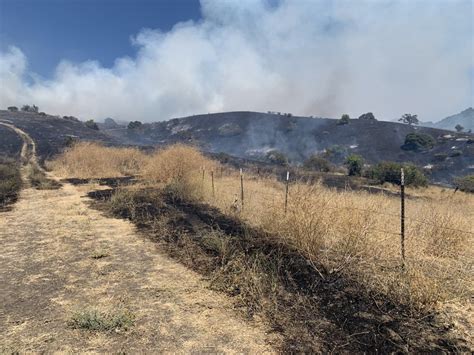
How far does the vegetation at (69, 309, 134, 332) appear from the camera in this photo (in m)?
3.78

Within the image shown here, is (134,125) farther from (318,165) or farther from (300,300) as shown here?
(300,300)

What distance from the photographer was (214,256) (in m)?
6.13

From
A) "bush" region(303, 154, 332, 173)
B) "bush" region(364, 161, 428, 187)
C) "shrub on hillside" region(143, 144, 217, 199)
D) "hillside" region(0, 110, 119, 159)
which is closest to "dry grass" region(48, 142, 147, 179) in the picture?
"shrub on hillside" region(143, 144, 217, 199)

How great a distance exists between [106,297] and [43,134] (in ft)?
145

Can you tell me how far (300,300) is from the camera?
4.30m

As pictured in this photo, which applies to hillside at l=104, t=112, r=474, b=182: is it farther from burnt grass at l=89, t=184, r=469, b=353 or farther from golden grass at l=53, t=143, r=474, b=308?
golden grass at l=53, t=143, r=474, b=308

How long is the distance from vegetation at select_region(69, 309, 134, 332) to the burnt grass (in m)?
1.36

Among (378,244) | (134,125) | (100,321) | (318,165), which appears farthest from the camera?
(134,125)

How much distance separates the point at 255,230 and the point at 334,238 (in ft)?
7.01

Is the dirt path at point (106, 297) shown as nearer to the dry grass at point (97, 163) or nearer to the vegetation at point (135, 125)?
the dry grass at point (97, 163)

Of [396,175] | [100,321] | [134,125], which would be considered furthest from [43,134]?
[100,321]

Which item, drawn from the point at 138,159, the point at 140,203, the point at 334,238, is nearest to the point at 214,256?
the point at 334,238

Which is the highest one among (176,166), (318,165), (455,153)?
(176,166)

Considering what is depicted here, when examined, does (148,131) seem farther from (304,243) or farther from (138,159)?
(304,243)
